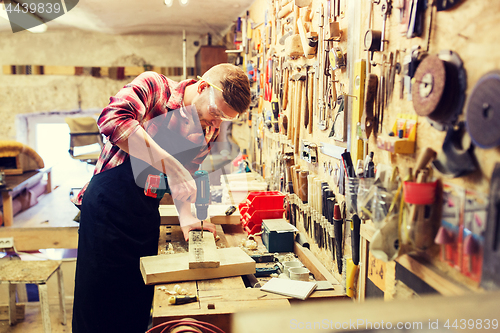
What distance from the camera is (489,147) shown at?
0.76 metres

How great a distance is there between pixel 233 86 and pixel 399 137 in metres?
0.91

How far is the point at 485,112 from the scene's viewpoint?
0.76 meters

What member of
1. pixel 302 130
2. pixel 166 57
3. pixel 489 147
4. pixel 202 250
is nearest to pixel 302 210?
pixel 302 130

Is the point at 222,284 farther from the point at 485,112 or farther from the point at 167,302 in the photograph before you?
the point at 485,112

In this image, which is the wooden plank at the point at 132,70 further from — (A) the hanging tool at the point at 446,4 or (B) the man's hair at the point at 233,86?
(A) the hanging tool at the point at 446,4

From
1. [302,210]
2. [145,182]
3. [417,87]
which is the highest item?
[417,87]

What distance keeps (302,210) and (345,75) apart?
0.85 metres

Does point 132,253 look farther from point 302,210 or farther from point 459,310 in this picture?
point 459,310

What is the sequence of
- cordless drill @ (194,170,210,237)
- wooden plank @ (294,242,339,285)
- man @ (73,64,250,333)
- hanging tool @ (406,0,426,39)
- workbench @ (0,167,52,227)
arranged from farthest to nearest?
workbench @ (0,167,52,227)
cordless drill @ (194,170,210,237)
man @ (73,64,250,333)
wooden plank @ (294,242,339,285)
hanging tool @ (406,0,426,39)

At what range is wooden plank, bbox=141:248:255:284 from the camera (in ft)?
5.07

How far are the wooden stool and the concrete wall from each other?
3.90 m

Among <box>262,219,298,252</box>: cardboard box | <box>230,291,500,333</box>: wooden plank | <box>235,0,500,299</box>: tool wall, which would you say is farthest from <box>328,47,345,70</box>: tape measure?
<box>230,291,500,333</box>: wooden plank

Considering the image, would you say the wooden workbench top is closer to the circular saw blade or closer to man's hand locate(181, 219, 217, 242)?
man's hand locate(181, 219, 217, 242)

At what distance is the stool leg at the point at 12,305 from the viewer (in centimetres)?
338
